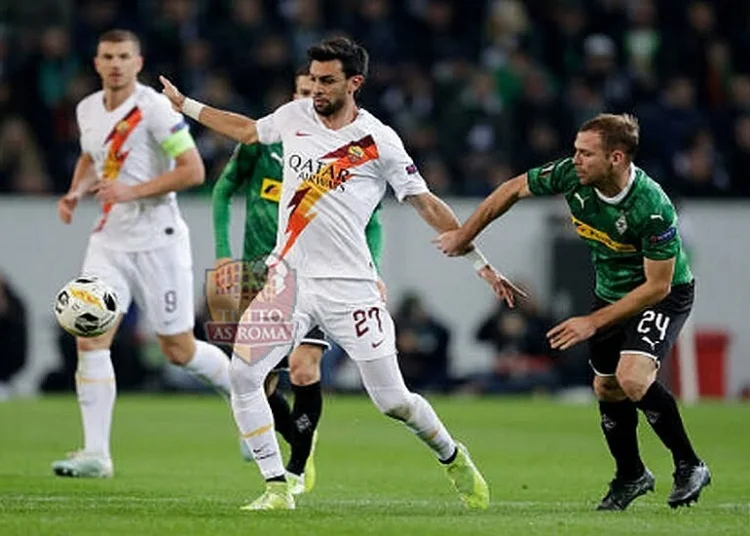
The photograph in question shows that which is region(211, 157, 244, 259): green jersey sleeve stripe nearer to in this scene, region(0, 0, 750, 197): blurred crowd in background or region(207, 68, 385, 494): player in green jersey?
region(207, 68, 385, 494): player in green jersey

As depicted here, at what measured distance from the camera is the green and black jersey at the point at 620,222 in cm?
1106

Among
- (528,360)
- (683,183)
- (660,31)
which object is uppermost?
(660,31)

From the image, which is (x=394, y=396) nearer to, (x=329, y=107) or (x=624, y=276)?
(x=624, y=276)

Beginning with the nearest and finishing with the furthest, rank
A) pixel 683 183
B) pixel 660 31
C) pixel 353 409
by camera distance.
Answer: pixel 353 409 < pixel 683 183 < pixel 660 31

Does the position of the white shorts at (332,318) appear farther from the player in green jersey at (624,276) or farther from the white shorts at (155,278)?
the white shorts at (155,278)

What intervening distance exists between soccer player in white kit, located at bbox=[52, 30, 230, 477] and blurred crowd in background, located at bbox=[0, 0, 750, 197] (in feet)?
36.0

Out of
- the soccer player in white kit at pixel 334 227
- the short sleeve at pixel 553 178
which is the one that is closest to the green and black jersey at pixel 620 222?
the short sleeve at pixel 553 178

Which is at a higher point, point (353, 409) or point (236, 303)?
point (236, 303)

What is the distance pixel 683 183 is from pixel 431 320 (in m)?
4.15

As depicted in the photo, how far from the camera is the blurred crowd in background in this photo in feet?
85.3

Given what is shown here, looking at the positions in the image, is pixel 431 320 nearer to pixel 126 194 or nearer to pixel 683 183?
pixel 683 183

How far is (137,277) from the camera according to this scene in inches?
566

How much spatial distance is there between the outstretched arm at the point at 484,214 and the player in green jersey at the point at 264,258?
3.85ft

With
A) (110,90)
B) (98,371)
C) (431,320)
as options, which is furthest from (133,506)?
(431,320)
